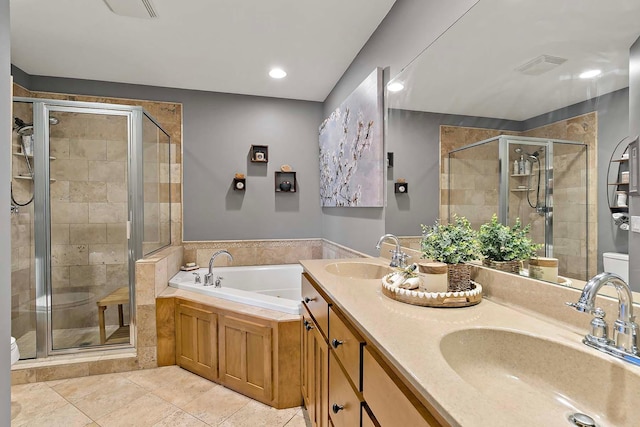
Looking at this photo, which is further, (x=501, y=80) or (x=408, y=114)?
(x=408, y=114)

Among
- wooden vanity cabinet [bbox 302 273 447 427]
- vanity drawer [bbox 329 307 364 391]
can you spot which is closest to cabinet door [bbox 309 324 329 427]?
wooden vanity cabinet [bbox 302 273 447 427]

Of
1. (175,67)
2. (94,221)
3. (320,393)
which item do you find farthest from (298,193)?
(320,393)

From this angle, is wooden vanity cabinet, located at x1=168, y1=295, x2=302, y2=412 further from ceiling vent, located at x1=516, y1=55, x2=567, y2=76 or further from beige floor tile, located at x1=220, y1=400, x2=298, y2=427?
ceiling vent, located at x1=516, y1=55, x2=567, y2=76

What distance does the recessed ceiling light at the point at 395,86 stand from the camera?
1.92 metres

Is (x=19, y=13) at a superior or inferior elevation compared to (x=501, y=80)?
superior

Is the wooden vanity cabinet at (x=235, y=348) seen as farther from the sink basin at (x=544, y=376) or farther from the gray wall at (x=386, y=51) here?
the sink basin at (x=544, y=376)

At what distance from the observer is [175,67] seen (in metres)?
2.85

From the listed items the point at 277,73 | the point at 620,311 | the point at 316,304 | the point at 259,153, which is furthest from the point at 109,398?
the point at 277,73

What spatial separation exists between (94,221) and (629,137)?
345cm

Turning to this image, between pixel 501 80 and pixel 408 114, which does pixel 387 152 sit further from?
pixel 501 80

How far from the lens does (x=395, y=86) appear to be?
1970 mm

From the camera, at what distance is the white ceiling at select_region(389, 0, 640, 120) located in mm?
877

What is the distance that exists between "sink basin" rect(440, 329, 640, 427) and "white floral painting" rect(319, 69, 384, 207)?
1317 millimetres

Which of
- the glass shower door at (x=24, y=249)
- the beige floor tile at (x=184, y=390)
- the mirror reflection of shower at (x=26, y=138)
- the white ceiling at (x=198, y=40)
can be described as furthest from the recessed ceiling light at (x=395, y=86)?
the glass shower door at (x=24, y=249)
